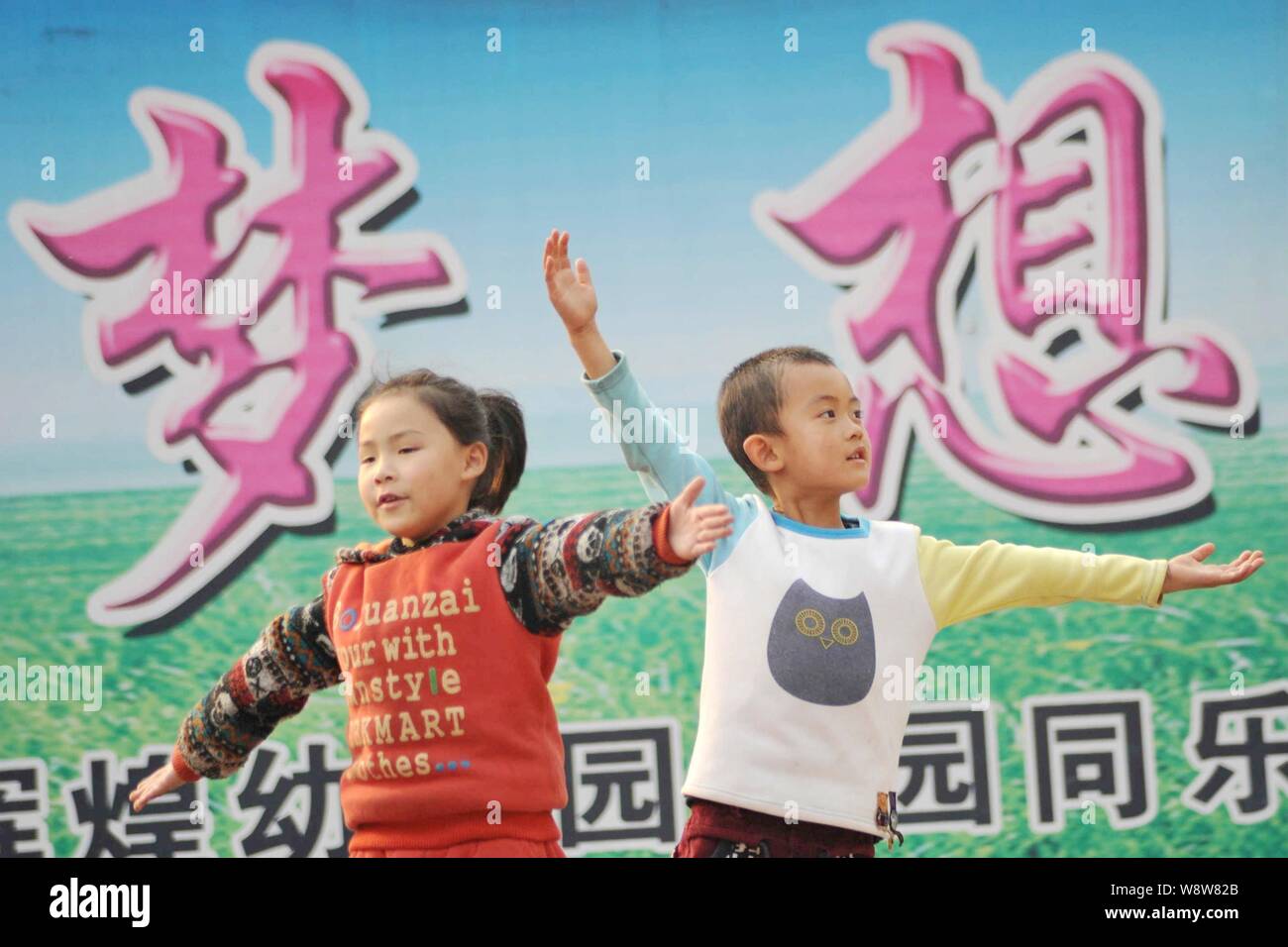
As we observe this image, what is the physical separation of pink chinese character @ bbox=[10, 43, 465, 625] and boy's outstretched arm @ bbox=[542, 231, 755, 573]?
949mm

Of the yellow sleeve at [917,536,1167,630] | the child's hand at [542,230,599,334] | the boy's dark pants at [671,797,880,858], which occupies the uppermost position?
the child's hand at [542,230,599,334]

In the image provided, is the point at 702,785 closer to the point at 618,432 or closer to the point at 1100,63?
the point at 618,432

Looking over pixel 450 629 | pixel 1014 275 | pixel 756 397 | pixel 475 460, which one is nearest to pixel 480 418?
pixel 475 460

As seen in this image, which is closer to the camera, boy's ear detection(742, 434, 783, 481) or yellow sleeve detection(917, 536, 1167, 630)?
yellow sleeve detection(917, 536, 1167, 630)

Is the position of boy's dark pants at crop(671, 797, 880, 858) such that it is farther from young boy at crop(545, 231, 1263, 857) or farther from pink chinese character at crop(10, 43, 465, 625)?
pink chinese character at crop(10, 43, 465, 625)

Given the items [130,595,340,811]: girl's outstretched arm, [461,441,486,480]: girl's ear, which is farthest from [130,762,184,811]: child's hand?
[461,441,486,480]: girl's ear

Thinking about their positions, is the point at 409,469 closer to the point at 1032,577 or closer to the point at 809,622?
the point at 809,622

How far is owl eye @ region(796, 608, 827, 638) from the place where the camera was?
88.9 inches

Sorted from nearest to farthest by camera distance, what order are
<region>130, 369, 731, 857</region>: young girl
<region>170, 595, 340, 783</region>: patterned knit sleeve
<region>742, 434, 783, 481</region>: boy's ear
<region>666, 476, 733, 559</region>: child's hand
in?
<region>666, 476, 733, 559</region>: child's hand → <region>130, 369, 731, 857</region>: young girl → <region>170, 595, 340, 783</region>: patterned knit sleeve → <region>742, 434, 783, 481</region>: boy's ear

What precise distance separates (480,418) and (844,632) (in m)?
0.63

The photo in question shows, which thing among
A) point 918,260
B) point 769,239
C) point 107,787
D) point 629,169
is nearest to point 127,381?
point 107,787

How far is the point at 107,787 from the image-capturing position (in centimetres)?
322

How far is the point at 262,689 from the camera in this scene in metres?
2.32

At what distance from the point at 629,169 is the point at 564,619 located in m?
1.37
